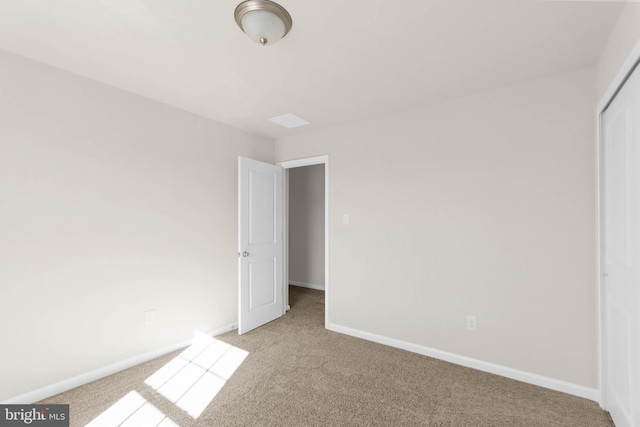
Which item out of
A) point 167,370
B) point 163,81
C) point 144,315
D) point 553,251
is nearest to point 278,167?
point 163,81

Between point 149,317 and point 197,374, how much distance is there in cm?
73

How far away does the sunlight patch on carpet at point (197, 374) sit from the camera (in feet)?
6.81

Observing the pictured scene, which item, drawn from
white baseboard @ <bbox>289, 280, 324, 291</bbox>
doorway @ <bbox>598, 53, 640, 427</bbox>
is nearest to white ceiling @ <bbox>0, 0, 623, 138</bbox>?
doorway @ <bbox>598, 53, 640, 427</bbox>

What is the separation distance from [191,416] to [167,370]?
76cm

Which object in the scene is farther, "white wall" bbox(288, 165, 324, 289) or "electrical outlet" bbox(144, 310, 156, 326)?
"white wall" bbox(288, 165, 324, 289)

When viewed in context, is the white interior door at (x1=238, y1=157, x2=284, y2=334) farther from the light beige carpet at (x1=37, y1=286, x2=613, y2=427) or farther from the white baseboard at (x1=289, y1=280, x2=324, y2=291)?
the white baseboard at (x1=289, y1=280, x2=324, y2=291)

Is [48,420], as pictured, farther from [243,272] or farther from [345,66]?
[345,66]

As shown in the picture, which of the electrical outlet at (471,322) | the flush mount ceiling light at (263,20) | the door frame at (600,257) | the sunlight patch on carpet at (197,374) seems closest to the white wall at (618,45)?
the door frame at (600,257)

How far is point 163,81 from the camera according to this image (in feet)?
7.73

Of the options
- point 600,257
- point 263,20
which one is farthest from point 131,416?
point 600,257

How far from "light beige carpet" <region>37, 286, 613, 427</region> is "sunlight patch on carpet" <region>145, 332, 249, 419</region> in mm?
52

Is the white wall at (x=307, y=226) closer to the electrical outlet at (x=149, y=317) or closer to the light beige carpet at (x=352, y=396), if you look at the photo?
the light beige carpet at (x=352, y=396)

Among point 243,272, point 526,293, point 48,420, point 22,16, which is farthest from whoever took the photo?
point 243,272

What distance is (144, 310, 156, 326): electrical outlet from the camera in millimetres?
2660
